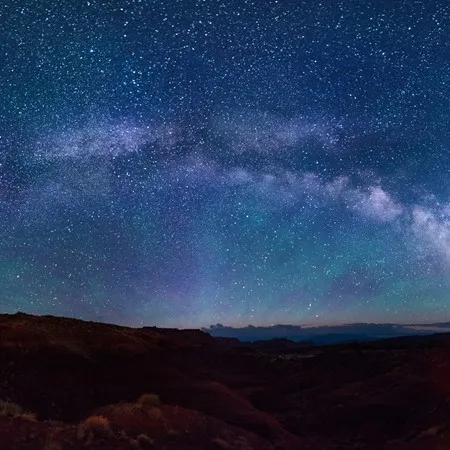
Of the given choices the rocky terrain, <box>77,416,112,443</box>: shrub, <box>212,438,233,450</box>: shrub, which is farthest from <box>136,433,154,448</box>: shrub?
<box>212,438,233,450</box>: shrub

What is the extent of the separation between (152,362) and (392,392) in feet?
63.8

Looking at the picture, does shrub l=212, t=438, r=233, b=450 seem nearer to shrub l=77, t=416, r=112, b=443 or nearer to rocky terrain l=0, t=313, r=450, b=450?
rocky terrain l=0, t=313, r=450, b=450

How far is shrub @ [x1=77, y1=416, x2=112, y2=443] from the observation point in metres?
15.2

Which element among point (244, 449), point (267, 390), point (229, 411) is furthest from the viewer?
point (267, 390)

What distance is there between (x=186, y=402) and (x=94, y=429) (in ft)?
44.0

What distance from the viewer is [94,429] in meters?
15.8

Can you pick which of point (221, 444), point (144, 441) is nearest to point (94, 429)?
point (144, 441)

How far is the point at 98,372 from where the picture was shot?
36062 mm

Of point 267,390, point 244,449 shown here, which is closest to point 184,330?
point 267,390

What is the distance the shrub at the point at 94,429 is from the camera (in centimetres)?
1517

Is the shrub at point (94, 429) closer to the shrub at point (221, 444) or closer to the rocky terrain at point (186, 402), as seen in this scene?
the rocky terrain at point (186, 402)

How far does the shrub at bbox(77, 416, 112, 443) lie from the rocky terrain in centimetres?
3

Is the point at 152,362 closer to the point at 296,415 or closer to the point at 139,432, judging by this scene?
Result: the point at 296,415

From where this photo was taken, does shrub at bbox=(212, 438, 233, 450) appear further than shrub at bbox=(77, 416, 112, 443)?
Yes
